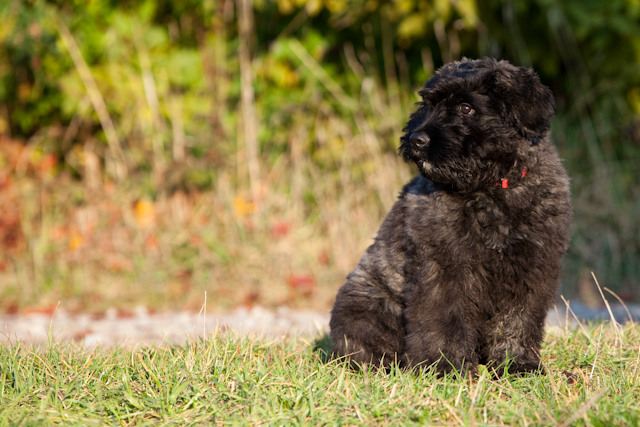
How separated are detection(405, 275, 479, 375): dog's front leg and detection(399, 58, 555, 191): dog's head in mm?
521

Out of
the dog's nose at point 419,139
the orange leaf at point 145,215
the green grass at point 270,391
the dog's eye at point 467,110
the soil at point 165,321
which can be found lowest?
the soil at point 165,321

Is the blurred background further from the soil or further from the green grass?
the green grass

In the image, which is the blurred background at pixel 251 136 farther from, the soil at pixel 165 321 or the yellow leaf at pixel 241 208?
the soil at pixel 165 321

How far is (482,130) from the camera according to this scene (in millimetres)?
2752

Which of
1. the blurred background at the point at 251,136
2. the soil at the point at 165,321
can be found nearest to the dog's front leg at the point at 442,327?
the soil at the point at 165,321

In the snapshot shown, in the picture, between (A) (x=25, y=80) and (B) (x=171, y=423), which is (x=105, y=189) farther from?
(B) (x=171, y=423)

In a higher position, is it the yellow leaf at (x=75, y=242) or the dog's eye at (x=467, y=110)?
the dog's eye at (x=467, y=110)

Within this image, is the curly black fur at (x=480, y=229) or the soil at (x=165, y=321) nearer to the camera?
the curly black fur at (x=480, y=229)

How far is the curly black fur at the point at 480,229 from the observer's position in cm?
268

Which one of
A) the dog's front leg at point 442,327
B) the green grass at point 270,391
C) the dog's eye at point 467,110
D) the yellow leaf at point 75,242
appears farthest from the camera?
the yellow leaf at point 75,242

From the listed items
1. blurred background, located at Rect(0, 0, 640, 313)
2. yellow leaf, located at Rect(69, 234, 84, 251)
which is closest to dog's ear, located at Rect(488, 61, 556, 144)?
blurred background, located at Rect(0, 0, 640, 313)

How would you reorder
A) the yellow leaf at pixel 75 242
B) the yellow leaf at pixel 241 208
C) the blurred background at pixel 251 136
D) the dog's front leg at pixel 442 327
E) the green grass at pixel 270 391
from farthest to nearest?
the yellow leaf at pixel 241 208, the yellow leaf at pixel 75 242, the blurred background at pixel 251 136, the dog's front leg at pixel 442 327, the green grass at pixel 270 391

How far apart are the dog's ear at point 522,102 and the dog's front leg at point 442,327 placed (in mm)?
810

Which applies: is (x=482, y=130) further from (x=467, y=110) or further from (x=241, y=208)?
(x=241, y=208)
